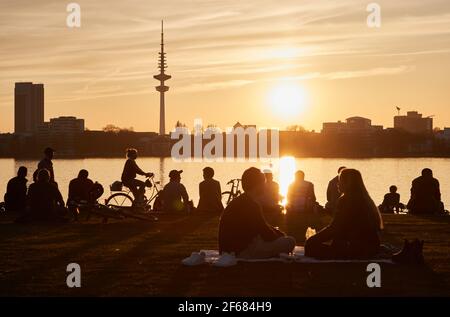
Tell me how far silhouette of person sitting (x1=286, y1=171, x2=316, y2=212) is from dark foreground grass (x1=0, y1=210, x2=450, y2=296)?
16.5 feet

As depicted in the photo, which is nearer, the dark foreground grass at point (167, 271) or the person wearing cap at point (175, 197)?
the dark foreground grass at point (167, 271)

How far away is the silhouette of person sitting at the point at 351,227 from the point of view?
42.1 ft

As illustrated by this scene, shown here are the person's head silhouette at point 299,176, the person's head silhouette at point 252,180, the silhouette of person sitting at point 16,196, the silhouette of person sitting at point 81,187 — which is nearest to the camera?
the person's head silhouette at point 252,180

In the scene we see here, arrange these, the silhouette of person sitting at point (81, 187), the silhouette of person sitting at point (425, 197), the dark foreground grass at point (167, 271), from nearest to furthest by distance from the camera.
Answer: the dark foreground grass at point (167, 271) → the silhouette of person sitting at point (81, 187) → the silhouette of person sitting at point (425, 197)

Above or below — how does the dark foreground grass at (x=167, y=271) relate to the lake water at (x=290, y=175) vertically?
below

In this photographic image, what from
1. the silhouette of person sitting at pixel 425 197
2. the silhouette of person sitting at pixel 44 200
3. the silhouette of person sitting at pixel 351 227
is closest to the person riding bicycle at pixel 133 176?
the silhouette of person sitting at pixel 44 200

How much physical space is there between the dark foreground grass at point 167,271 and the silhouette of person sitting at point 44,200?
1.73 metres

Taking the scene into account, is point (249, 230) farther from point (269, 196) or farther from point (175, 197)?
point (175, 197)

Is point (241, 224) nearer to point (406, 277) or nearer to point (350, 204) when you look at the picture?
point (350, 204)

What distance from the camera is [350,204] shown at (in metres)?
12.9

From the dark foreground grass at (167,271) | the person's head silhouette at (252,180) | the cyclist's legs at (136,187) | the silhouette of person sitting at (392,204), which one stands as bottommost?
the dark foreground grass at (167,271)

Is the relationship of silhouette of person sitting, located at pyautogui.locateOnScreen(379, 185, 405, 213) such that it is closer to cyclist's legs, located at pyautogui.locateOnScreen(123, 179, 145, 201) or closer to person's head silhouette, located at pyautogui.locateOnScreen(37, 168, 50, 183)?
cyclist's legs, located at pyautogui.locateOnScreen(123, 179, 145, 201)

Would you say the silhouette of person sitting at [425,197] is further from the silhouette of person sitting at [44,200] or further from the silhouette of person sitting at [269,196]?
the silhouette of person sitting at [44,200]

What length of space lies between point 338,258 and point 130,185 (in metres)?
10.9
